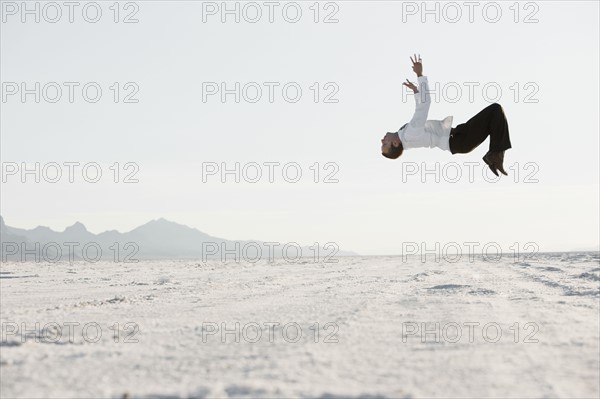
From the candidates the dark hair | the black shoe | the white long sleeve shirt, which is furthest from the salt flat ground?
the white long sleeve shirt

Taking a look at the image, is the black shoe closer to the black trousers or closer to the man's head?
the black trousers

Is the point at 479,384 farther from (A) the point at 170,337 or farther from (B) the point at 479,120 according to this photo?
(B) the point at 479,120

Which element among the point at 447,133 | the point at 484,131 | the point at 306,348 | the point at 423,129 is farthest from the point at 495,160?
the point at 306,348

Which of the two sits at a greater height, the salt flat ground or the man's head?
the man's head

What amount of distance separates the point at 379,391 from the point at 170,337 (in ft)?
6.94

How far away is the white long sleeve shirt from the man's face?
5 cm

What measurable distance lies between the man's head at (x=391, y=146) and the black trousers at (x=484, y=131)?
53 cm

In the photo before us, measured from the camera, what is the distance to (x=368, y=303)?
6875mm

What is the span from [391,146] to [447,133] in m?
0.57

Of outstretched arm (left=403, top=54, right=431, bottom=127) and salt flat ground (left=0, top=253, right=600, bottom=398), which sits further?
outstretched arm (left=403, top=54, right=431, bottom=127)

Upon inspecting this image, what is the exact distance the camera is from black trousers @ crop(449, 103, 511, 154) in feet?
20.1

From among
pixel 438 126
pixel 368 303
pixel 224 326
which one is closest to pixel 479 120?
pixel 438 126

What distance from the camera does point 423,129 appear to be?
611 centimetres

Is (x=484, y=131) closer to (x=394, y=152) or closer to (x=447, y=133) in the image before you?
(x=447, y=133)
